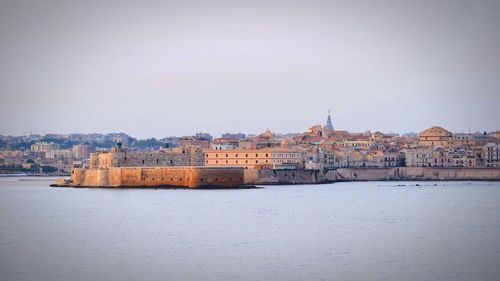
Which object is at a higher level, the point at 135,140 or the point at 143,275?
the point at 135,140

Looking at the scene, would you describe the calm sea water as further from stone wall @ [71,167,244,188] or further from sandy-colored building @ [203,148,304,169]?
sandy-colored building @ [203,148,304,169]

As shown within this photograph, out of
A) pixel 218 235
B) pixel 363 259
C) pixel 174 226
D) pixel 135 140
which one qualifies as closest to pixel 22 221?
pixel 174 226

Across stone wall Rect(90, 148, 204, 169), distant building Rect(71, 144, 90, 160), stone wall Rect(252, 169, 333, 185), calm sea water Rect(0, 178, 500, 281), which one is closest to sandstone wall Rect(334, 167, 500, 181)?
stone wall Rect(252, 169, 333, 185)

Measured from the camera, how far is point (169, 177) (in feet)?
161

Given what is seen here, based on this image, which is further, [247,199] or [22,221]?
[247,199]

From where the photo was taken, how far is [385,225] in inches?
1175

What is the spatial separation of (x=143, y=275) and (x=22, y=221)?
1237 centimetres

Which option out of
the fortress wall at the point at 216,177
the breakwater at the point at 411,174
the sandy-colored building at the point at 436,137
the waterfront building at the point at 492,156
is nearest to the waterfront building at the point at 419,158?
the breakwater at the point at 411,174

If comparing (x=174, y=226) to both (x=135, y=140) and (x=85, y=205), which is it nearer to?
(x=85, y=205)

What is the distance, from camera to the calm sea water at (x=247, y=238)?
20781 mm

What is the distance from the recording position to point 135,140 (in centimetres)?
12762

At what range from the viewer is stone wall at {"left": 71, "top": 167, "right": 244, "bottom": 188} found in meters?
48.6

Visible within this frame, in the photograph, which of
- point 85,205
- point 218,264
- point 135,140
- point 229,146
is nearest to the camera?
point 218,264

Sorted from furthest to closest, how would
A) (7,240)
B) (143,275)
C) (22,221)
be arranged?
(22,221) < (7,240) < (143,275)
